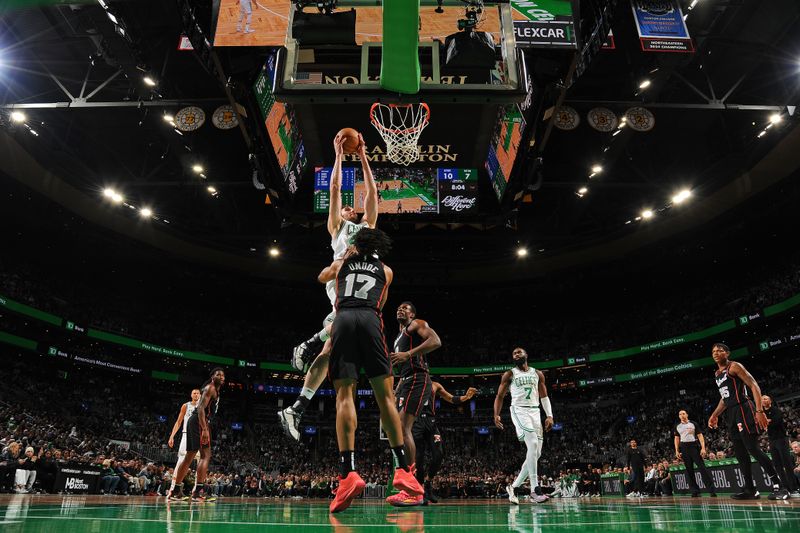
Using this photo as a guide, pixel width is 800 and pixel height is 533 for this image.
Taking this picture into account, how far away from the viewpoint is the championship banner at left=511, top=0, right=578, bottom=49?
8359mm

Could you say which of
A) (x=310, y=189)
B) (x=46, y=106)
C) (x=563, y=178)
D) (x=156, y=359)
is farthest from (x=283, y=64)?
(x=156, y=359)

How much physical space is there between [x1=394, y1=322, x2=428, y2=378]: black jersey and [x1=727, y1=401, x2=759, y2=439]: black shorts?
486 centimetres

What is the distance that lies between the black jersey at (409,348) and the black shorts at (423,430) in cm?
97

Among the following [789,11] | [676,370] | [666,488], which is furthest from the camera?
[676,370]

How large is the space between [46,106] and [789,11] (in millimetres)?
20259

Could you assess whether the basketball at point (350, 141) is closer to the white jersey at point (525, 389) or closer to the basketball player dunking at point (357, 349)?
the basketball player dunking at point (357, 349)

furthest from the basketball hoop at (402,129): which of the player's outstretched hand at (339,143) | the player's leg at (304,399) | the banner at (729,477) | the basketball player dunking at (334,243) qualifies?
the banner at (729,477)

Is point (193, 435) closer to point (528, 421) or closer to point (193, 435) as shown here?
point (193, 435)

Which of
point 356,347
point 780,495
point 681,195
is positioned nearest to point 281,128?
point 356,347

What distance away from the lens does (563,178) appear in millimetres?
21828

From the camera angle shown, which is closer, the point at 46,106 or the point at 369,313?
the point at 369,313

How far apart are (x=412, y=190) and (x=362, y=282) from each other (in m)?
9.08

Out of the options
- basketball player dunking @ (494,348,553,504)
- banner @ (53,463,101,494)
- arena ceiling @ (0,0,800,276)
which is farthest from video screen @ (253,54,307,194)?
banner @ (53,463,101,494)

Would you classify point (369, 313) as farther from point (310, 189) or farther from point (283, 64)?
point (310, 189)
